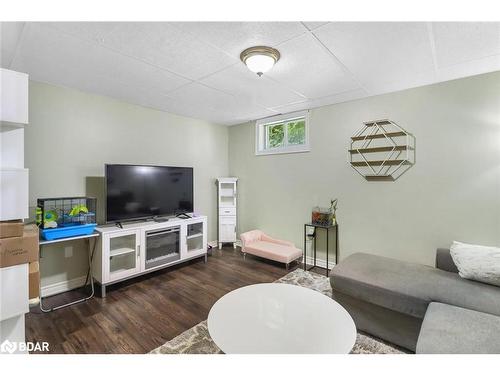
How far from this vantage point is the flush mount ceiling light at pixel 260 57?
1812mm

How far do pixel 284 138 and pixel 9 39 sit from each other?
10.5 feet

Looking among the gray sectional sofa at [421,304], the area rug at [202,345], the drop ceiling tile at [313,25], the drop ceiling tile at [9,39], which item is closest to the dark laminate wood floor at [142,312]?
the area rug at [202,345]

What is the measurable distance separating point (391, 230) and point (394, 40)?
6.71 ft

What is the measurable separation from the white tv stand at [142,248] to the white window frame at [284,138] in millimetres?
1598

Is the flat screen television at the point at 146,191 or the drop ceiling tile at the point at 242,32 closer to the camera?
the drop ceiling tile at the point at 242,32

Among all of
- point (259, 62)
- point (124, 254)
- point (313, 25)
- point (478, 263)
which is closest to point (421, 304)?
point (478, 263)

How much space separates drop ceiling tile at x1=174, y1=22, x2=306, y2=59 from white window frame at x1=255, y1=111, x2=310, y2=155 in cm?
186

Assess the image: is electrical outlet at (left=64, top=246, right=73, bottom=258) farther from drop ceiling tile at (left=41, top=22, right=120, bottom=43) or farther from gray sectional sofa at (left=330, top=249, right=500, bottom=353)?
gray sectional sofa at (left=330, top=249, right=500, bottom=353)

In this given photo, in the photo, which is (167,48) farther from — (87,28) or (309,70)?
(309,70)

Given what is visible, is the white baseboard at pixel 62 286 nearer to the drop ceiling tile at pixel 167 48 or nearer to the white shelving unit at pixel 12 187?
the white shelving unit at pixel 12 187

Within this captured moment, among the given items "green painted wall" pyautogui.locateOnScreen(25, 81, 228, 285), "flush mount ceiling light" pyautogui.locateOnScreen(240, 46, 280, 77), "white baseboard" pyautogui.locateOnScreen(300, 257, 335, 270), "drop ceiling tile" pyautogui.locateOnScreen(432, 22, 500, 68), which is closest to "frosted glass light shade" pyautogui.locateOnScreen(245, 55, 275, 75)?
"flush mount ceiling light" pyautogui.locateOnScreen(240, 46, 280, 77)

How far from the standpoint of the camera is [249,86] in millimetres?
2613

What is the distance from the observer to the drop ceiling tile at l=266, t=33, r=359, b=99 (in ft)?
5.97

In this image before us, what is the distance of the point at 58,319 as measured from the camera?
82.4 inches
